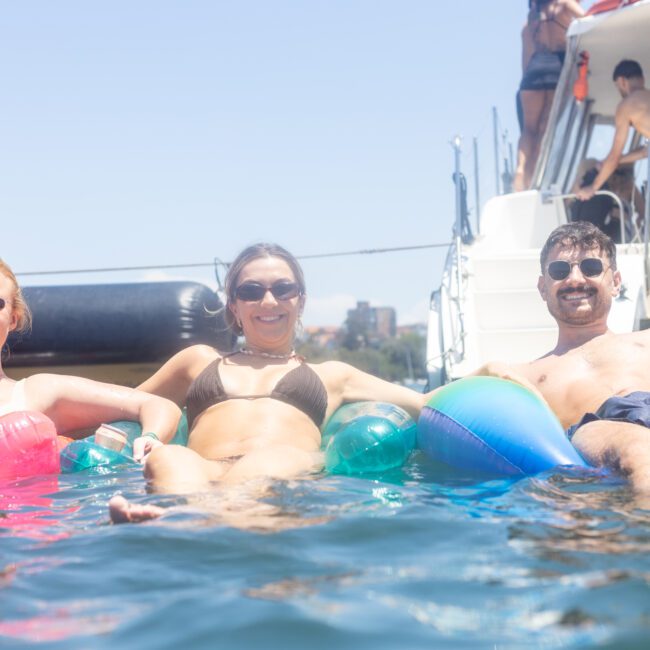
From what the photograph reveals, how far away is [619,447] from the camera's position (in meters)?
3.02

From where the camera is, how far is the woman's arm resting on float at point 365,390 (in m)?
3.87

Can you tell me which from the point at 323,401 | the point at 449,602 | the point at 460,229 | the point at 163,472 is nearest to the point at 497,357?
the point at 460,229

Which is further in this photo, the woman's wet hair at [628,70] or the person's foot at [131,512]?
the woman's wet hair at [628,70]

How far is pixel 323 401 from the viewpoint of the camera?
380 centimetres

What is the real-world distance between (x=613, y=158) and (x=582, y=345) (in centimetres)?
329

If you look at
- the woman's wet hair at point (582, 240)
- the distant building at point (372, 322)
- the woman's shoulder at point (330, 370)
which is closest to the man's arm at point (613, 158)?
the woman's wet hair at point (582, 240)

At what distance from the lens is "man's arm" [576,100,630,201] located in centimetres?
645

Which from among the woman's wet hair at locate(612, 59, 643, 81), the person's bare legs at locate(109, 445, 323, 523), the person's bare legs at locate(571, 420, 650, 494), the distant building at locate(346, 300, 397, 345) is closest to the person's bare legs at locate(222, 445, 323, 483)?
the person's bare legs at locate(109, 445, 323, 523)

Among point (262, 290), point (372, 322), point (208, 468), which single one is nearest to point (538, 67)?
point (262, 290)

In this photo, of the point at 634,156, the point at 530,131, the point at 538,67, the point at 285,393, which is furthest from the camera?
the point at 530,131

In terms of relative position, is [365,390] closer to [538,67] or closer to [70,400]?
[70,400]

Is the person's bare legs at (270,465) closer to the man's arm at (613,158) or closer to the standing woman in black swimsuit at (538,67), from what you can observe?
the man's arm at (613,158)

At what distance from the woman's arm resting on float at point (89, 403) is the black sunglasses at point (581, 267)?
190 centimetres

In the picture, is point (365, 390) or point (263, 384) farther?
point (365, 390)
